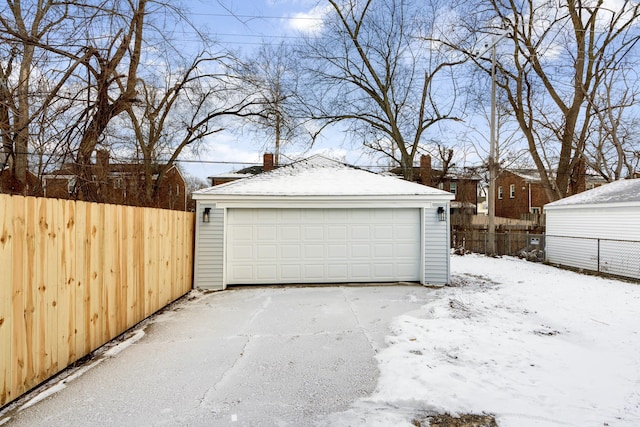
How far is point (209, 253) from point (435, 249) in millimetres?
5060

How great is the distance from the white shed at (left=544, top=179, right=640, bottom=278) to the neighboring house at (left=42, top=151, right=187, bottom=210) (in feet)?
41.4

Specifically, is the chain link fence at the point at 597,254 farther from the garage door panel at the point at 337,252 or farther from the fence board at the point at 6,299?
the fence board at the point at 6,299

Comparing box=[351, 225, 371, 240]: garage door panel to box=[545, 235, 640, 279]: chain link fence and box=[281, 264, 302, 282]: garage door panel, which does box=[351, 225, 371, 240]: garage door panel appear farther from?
box=[545, 235, 640, 279]: chain link fence

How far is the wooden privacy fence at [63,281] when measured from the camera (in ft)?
9.00

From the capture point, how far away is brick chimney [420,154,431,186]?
22.9 m

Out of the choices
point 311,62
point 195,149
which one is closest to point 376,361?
point 195,149

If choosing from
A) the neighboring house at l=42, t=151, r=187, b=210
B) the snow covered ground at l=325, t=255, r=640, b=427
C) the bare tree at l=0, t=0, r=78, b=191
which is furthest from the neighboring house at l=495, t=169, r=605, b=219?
the bare tree at l=0, t=0, r=78, b=191

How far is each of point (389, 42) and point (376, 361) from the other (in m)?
17.9

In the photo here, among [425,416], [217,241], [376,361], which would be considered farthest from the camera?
[217,241]

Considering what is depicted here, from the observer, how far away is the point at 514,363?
366cm

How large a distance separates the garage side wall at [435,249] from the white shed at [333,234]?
0.02 meters

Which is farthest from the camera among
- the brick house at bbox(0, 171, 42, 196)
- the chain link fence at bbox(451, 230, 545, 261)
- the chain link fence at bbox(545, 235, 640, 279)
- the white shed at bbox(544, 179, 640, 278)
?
the chain link fence at bbox(451, 230, 545, 261)

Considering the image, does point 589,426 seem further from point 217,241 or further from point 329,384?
point 217,241

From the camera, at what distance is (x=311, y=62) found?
17859 millimetres
